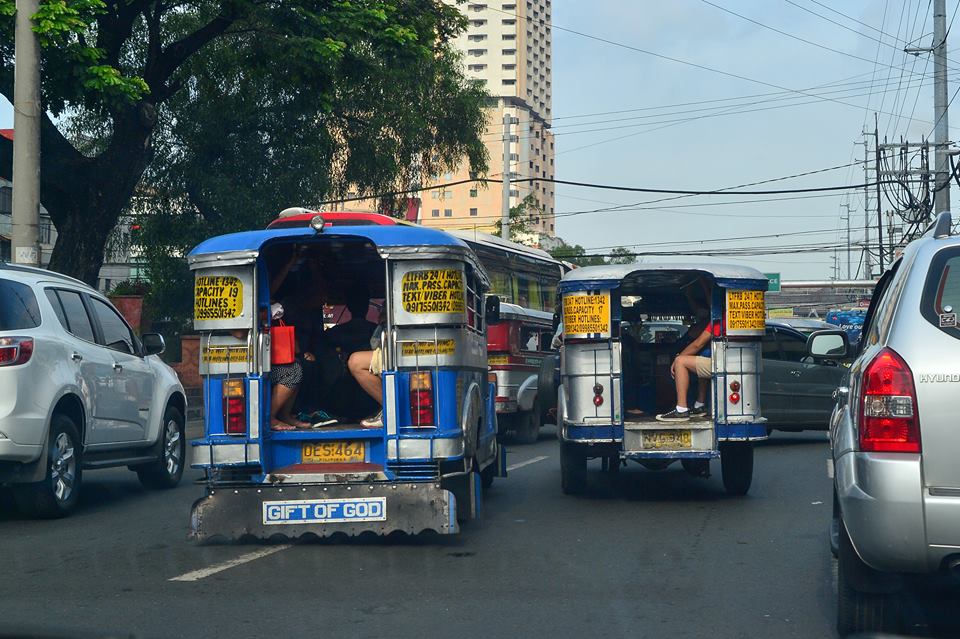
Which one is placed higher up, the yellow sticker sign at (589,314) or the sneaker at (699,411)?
the yellow sticker sign at (589,314)

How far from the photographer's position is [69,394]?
978 cm

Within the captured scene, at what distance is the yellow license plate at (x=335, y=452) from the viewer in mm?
8594

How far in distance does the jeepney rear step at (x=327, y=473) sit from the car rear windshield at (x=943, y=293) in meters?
4.18

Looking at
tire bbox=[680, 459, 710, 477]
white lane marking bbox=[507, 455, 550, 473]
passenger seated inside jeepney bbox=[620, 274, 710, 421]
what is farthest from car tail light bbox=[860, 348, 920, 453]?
white lane marking bbox=[507, 455, 550, 473]

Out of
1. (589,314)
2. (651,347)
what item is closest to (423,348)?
(589,314)

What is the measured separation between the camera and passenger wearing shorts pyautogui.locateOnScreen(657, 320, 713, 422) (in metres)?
11.4

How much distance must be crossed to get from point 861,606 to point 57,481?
6680mm

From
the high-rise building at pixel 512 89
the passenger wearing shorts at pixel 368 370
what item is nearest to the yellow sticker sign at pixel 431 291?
the passenger wearing shorts at pixel 368 370

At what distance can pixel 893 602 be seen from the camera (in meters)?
5.26

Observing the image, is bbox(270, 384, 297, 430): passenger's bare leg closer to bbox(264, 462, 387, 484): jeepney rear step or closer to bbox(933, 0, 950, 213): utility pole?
bbox(264, 462, 387, 484): jeepney rear step

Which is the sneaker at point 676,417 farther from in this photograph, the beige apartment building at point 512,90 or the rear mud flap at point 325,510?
the beige apartment building at point 512,90

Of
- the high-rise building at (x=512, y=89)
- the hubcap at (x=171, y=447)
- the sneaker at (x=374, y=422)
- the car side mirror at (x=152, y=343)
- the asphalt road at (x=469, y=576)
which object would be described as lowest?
the asphalt road at (x=469, y=576)

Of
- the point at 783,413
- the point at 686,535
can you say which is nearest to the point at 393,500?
the point at 686,535

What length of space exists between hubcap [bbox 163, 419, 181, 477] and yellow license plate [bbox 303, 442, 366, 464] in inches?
150
